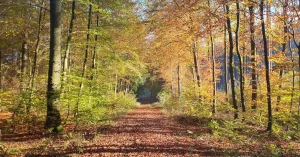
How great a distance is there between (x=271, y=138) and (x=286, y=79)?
473 cm

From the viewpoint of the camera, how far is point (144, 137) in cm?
844

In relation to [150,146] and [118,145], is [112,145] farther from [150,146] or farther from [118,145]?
[150,146]

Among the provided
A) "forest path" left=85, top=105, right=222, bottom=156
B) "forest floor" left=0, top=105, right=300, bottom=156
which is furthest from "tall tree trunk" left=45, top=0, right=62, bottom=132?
"forest path" left=85, top=105, right=222, bottom=156

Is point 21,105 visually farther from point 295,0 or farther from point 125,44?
point 295,0

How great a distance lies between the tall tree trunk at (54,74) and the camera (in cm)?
859

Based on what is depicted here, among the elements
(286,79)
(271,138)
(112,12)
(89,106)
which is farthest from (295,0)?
(89,106)

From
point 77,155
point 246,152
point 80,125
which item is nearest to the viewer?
point 77,155

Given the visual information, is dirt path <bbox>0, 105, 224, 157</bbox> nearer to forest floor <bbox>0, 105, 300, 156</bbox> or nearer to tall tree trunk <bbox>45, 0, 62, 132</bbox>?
forest floor <bbox>0, 105, 300, 156</bbox>

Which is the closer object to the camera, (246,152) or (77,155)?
(77,155)

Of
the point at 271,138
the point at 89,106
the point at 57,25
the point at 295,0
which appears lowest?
the point at 271,138

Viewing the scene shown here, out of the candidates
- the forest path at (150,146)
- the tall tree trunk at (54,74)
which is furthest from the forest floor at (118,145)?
the tall tree trunk at (54,74)

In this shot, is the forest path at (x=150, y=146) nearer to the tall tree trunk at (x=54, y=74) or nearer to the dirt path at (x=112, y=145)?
the dirt path at (x=112, y=145)

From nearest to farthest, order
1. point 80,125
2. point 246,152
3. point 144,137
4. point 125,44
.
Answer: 1. point 246,152
2. point 144,137
3. point 80,125
4. point 125,44

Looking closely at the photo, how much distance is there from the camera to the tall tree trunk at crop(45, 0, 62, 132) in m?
8.59
